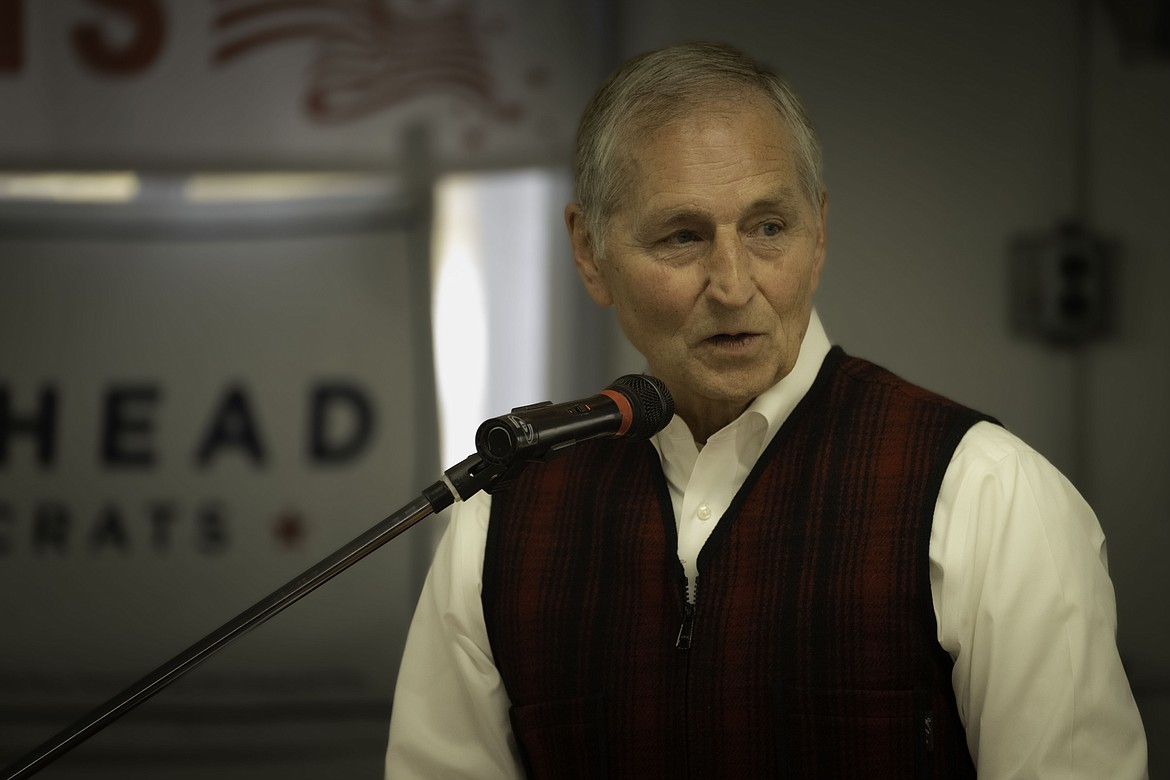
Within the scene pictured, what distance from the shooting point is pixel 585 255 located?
1471 mm

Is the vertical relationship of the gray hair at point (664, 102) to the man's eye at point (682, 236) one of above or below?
above

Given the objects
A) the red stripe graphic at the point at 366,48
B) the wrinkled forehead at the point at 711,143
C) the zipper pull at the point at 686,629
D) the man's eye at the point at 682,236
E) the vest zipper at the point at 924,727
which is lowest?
the vest zipper at the point at 924,727

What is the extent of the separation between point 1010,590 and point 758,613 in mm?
261

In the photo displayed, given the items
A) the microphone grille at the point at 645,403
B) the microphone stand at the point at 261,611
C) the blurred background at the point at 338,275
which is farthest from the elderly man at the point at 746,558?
the blurred background at the point at 338,275

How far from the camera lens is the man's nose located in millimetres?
1235

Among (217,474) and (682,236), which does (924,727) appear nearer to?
(682,236)

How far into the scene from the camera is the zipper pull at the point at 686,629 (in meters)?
1.27

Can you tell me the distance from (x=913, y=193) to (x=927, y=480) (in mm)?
1391

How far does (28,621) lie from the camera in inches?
98.8

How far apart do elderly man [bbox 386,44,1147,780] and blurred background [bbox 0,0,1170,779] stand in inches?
42.2

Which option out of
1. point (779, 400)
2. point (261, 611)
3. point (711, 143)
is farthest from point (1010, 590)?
point (261, 611)

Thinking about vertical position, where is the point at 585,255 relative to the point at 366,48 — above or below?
below

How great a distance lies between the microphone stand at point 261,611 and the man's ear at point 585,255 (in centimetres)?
44

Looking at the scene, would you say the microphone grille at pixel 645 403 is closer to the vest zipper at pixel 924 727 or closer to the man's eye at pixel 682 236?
the man's eye at pixel 682 236
